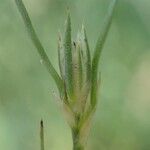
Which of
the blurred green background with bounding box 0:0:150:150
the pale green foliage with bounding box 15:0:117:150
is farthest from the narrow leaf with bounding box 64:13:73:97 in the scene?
the blurred green background with bounding box 0:0:150:150

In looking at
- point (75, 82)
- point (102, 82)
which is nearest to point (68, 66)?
point (75, 82)

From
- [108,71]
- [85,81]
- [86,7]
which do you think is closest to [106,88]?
[108,71]

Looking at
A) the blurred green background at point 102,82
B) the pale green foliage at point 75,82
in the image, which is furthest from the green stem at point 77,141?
the blurred green background at point 102,82

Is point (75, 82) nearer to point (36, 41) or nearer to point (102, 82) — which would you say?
point (36, 41)

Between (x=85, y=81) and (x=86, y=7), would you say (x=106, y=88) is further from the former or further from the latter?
(x=85, y=81)

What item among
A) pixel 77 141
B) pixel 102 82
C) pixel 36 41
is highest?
pixel 36 41

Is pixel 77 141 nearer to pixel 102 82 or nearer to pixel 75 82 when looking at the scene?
pixel 75 82

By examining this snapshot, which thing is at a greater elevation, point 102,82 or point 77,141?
point 77,141

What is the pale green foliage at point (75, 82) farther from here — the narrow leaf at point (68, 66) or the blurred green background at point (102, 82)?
the blurred green background at point (102, 82)

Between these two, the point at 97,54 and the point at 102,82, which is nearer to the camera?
the point at 97,54
